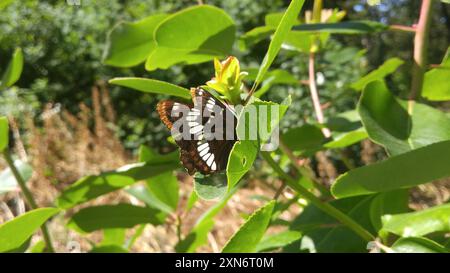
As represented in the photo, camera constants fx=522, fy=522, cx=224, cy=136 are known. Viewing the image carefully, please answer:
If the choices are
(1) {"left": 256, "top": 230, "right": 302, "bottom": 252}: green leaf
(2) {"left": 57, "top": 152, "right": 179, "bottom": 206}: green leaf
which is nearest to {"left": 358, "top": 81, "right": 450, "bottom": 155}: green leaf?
(1) {"left": 256, "top": 230, "right": 302, "bottom": 252}: green leaf

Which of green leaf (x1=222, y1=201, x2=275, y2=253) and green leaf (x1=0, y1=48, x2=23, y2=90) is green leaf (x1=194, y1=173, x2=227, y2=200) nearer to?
green leaf (x1=222, y1=201, x2=275, y2=253)

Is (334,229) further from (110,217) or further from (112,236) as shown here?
(112,236)

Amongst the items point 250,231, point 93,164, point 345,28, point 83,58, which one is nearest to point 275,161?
point 250,231

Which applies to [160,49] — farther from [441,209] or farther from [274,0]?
[274,0]

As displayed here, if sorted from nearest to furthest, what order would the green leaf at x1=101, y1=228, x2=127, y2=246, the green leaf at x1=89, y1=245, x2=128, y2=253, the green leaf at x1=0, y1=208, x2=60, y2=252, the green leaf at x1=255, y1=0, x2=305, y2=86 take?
1. the green leaf at x1=255, y1=0, x2=305, y2=86
2. the green leaf at x1=0, y1=208, x2=60, y2=252
3. the green leaf at x1=89, y1=245, x2=128, y2=253
4. the green leaf at x1=101, y1=228, x2=127, y2=246

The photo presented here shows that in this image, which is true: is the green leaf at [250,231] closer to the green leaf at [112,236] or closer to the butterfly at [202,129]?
the butterfly at [202,129]

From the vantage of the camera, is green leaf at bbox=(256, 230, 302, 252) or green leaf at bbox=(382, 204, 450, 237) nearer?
green leaf at bbox=(382, 204, 450, 237)
